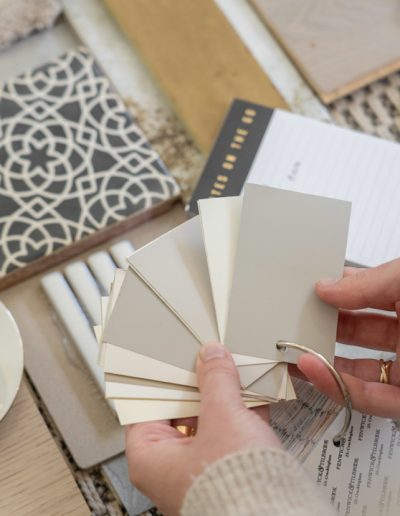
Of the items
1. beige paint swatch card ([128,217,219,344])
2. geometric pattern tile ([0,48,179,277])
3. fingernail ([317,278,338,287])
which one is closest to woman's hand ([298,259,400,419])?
fingernail ([317,278,338,287])

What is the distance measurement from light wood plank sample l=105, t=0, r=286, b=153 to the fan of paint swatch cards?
261mm

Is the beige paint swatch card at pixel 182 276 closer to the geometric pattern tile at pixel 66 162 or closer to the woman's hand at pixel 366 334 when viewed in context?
the woman's hand at pixel 366 334

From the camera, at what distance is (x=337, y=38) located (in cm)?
95

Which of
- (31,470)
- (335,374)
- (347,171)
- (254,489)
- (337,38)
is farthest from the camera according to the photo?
(337,38)

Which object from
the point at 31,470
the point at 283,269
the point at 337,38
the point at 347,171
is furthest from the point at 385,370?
the point at 337,38

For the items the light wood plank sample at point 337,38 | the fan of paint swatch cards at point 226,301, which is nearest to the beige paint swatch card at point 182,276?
the fan of paint swatch cards at point 226,301

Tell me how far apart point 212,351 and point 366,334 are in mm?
227

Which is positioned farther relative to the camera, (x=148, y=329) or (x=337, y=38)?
(x=337, y=38)

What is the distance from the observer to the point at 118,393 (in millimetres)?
606

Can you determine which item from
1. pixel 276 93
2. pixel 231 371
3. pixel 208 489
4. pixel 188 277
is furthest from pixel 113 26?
pixel 208 489

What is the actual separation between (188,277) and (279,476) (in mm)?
218

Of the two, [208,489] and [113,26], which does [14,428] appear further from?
[113,26]

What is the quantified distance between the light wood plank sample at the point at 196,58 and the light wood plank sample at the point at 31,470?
42 centimetres

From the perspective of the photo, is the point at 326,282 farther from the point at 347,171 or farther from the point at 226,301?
the point at 347,171
